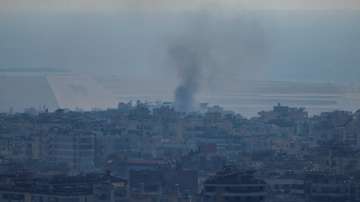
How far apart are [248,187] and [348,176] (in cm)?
580

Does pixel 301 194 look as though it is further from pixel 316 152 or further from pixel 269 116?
pixel 269 116

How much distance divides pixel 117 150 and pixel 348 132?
4840 millimetres

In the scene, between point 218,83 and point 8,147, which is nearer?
point 8,147

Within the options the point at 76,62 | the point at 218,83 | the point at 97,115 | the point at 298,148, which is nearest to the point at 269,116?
the point at 97,115

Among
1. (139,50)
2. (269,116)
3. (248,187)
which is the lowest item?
(248,187)

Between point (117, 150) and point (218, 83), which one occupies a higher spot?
point (218, 83)

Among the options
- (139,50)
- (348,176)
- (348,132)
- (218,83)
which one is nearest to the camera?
(348,176)

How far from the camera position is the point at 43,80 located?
66125 mm

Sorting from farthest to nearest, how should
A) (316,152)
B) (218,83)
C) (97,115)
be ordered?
1. (218,83)
2. (97,115)
3. (316,152)

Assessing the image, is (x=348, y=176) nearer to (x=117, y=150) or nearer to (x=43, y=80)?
(x=117, y=150)

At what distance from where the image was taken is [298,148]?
3819cm

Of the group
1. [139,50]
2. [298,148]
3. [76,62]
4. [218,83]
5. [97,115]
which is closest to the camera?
[298,148]

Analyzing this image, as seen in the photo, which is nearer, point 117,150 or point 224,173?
point 224,173

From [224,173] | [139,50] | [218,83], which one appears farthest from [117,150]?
[139,50]
